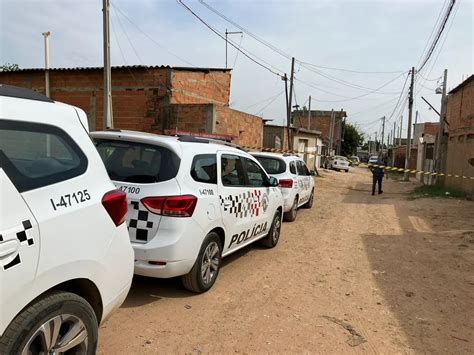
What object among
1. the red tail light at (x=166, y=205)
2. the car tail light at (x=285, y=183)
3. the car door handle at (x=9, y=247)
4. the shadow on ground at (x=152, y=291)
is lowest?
the shadow on ground at (x=152, y=291)

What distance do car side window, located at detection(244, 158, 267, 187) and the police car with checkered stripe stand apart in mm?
765

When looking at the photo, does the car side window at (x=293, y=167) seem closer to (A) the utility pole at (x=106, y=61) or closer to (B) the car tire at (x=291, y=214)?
(B) the car tire at (x=291, y=214)

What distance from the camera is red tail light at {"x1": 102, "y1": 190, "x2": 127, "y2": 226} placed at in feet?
8.95

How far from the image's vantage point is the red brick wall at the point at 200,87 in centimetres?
1606

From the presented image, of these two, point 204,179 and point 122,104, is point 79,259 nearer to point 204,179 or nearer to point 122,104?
point 204,179

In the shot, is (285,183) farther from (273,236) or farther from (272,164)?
(273,236)

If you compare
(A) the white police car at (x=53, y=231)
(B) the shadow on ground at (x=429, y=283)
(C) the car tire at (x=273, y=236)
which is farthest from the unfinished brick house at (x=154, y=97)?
(A) the white police car at (x=53, y=231)

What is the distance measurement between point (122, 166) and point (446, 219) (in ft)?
32.3

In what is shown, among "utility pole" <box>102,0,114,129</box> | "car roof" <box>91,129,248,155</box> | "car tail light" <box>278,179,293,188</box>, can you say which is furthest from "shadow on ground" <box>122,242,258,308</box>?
"utility pole" <box>102,0,114,129</box>

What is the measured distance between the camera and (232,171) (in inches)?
214

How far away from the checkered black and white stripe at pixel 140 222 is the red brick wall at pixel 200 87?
39.9ft

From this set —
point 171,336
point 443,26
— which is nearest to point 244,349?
point 171,336

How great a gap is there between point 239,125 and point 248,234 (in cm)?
1197

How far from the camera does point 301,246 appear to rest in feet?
24.5
